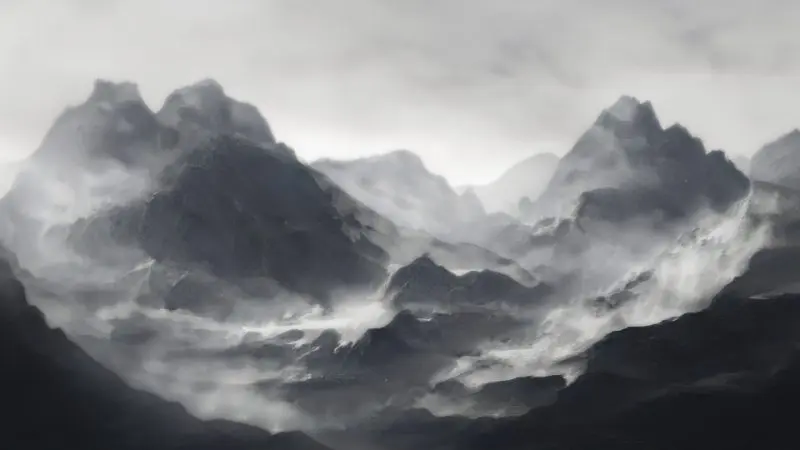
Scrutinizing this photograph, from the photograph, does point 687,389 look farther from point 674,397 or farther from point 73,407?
point 73,407

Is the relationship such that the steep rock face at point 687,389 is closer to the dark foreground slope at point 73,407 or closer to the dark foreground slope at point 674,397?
the dark foreground slope at point 674,397

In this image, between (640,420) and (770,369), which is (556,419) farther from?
(770,369)

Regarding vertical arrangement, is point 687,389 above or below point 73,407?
below

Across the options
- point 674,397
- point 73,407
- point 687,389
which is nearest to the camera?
point 73,407

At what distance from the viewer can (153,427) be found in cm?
15562

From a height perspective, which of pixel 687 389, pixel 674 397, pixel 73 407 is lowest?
pixel 674 397

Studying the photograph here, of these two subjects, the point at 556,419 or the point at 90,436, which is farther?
the point at 556,419

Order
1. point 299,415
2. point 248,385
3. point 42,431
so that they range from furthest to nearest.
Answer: point 248,385, point 299,415, point 42,431

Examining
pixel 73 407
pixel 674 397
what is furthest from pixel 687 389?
pixel 73 407

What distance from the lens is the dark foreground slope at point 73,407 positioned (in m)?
147

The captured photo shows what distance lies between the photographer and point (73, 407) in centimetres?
15188

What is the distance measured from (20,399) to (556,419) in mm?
102336

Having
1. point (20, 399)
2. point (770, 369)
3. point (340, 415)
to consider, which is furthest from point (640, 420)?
point (20, 399)

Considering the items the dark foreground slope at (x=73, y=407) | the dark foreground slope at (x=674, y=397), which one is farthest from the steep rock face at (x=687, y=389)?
the dark foreground slope at (x=73, y=407)
